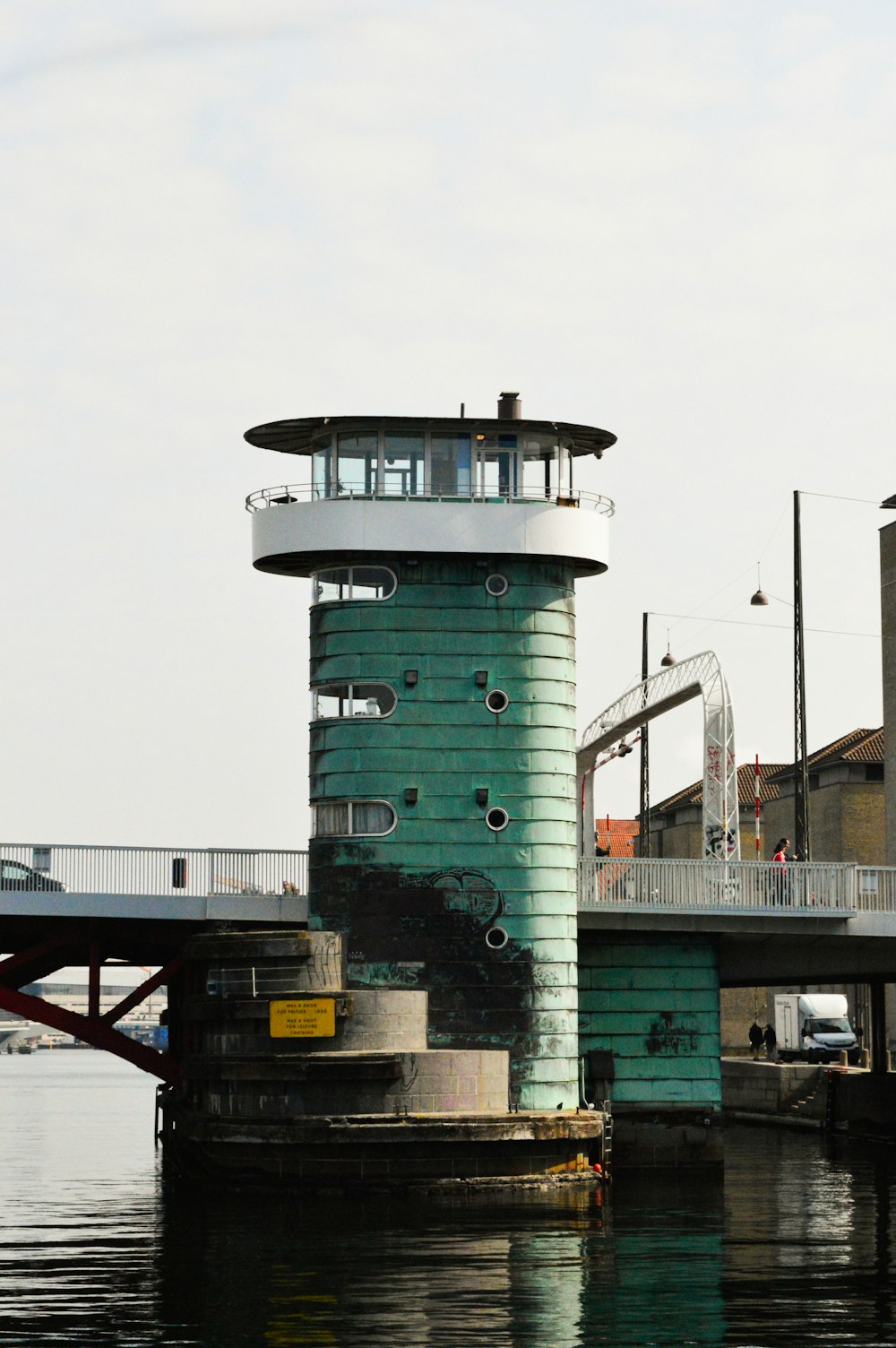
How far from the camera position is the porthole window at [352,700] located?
169ft

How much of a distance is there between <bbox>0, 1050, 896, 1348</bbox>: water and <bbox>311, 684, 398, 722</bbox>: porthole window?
11.0 metres

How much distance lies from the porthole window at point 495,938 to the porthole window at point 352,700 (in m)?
5.43

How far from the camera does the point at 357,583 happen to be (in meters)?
52.2

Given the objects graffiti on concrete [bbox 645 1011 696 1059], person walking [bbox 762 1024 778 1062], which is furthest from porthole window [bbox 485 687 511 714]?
person walking [bbox 762 1024 778 1062]

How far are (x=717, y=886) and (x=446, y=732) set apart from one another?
8.99 metres

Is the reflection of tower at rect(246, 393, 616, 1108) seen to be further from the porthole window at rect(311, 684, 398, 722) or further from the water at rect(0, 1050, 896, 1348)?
the water at rect(0, 1050, 896, 1348)

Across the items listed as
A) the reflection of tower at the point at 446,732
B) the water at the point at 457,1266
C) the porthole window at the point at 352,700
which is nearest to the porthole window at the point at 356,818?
the reflection of tower at the point at 446,732

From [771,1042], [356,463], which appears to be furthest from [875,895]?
→ [771,1042]

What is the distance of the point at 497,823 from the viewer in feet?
169

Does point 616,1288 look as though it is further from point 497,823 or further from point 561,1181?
point 497,823

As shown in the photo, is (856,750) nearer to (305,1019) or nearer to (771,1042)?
(771,1042)

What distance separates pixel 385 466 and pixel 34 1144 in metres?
36.2

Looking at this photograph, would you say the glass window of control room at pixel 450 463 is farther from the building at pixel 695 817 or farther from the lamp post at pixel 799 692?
the building at pixel 695 817

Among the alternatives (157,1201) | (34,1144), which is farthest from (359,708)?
(34,1144)
